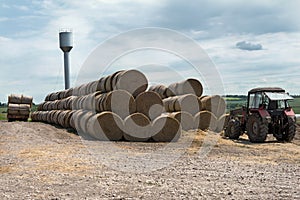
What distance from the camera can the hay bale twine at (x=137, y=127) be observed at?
1594cm

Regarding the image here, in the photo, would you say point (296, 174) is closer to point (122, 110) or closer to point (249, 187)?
point (249, 187)

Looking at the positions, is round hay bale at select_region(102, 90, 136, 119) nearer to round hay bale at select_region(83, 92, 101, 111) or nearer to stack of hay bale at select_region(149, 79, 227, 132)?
round hay bale at select_region(83, 92, 101, 111)

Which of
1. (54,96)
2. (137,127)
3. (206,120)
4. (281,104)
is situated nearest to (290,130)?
(281,104)

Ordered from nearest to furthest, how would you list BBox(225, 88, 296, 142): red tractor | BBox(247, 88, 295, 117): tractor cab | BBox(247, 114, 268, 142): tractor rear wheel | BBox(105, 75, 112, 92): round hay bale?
BBox(247, 114, 268, 142): tractor rear wheel → BBox(225, 88, 296, 142): red tractor → BBox(247, 88, 295, 117): tractor cab → BBox(105, 75, 112, 92): round hay bale

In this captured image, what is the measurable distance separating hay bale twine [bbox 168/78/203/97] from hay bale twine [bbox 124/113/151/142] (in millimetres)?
4677

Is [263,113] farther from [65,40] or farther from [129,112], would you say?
[65,40]

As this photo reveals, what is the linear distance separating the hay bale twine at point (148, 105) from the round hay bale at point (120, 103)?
0.81 ft

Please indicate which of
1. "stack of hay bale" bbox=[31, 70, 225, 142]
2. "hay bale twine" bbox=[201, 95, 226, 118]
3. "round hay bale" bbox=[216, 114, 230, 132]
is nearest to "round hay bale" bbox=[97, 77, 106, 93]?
"stack of hay bale" bbox=[31, 70, 225, 142]

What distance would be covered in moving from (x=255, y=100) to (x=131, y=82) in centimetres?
456

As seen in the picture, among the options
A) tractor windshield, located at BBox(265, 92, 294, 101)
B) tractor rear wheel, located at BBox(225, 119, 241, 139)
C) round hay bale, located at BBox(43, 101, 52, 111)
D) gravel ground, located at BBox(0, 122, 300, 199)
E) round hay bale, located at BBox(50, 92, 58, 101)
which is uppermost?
round hay bale, located at BBox(50, 92, 58, 101)

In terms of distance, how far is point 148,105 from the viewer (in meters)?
16.5

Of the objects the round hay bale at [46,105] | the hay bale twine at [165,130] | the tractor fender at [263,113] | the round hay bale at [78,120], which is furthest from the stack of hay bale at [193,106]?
the round hay bale at [46,105]

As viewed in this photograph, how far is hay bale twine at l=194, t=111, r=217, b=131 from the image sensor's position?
19.2 meters

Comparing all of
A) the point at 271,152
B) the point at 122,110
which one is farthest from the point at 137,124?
the point at 271,152
